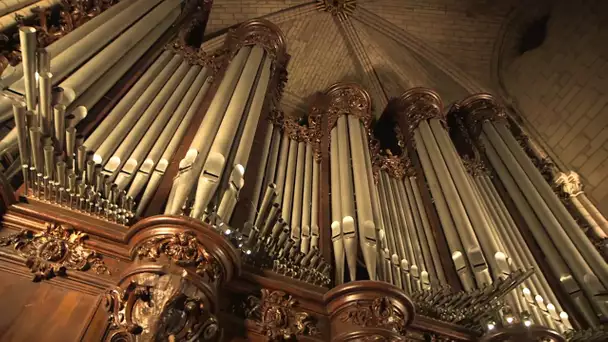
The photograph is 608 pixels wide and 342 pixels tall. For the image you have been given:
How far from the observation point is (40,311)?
2803 millimetres

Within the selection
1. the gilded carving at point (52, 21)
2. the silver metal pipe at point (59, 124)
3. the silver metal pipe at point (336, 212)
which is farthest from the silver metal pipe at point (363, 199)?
the gilded carving at point (52, 21)

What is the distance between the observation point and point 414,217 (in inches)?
216

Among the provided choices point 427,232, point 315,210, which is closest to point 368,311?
point 315,210

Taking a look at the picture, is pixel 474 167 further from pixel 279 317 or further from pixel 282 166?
pixel 279 317

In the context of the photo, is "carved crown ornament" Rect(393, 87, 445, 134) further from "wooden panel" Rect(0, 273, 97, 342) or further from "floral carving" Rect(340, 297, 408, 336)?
"wooden panel" Rect(0, 273, 97, 342)

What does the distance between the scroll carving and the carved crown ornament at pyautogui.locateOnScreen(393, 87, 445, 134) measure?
4.33 metres

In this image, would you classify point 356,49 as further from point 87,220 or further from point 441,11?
point 87,220

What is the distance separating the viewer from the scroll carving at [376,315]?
325 centimetres

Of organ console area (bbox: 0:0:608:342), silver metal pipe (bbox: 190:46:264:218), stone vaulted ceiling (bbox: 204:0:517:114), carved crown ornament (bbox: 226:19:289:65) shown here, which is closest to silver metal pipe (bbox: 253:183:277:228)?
organ console area (bbox: 0:0:608:342)

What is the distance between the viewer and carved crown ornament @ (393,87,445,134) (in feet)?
24.5

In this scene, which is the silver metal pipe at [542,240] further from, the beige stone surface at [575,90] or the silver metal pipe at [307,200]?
the silver metal pipe at [307,200]

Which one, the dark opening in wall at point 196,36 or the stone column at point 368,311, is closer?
the stone column at point 368,311

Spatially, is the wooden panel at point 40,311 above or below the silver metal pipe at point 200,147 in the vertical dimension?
below

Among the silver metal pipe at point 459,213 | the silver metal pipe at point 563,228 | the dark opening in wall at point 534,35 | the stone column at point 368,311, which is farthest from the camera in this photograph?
the dark opening in wall at point 534,35
